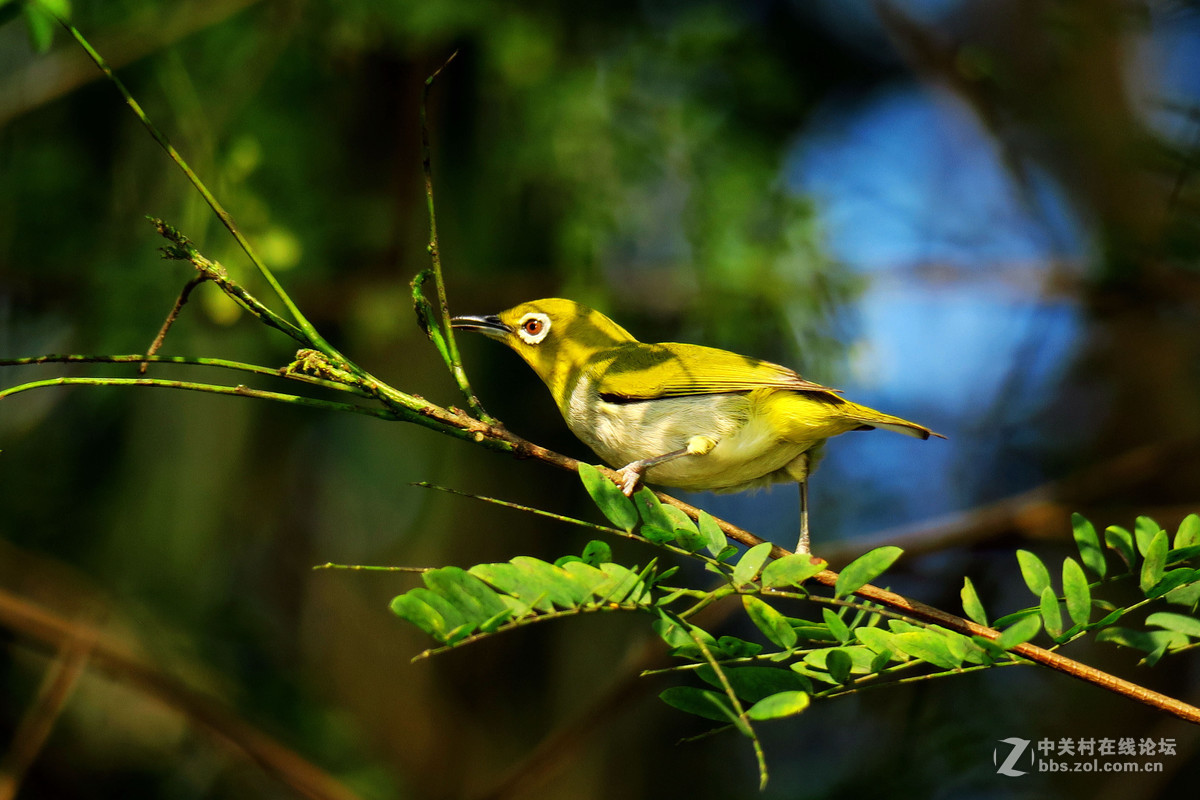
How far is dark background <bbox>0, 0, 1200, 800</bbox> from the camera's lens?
411 cm

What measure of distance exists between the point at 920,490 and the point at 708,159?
3.49 metres

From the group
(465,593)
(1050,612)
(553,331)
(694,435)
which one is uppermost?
(465,593)

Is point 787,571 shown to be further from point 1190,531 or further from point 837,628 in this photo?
point 1190,531

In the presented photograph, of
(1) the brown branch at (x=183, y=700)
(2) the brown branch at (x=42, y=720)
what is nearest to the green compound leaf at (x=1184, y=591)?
(1) the brown branch at (x=183, y=700)

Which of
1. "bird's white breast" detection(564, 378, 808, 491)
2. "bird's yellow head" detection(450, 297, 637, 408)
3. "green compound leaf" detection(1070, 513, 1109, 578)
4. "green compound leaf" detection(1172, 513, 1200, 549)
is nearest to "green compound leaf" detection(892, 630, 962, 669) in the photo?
"green compound leaf" detection(1070, 513, 1109, 578)

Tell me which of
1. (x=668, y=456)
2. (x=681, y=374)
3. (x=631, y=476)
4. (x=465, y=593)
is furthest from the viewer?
(x=681, y=374)

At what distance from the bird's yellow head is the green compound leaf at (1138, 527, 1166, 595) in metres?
1.76

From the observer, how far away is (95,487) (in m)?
5.14

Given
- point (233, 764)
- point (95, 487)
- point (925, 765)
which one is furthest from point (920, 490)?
point (95, 487)

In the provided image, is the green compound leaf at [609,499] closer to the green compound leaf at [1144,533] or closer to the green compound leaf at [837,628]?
the green compound leaf at [837,628]

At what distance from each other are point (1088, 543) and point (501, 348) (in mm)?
4189

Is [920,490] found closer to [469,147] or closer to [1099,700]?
[1099,700]

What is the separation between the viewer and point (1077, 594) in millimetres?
1480

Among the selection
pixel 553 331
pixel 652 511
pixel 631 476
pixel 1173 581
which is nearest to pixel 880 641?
pixel 652 511
